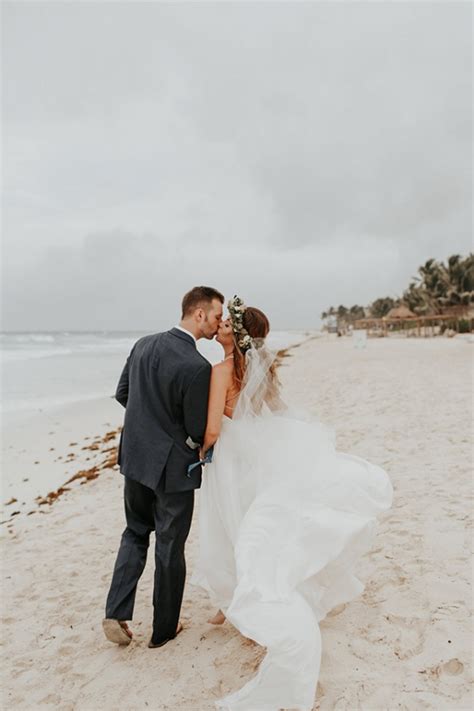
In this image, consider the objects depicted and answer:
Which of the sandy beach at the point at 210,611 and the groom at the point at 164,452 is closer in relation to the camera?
the sandy beach at the point at 210,611

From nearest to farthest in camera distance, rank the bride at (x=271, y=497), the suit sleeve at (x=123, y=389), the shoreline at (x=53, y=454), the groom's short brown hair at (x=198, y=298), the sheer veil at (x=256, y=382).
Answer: the bride at (x=271, y=497), the sheer veil at (x=256, y=382), the groom's short brown hair at (x=198, y=298), the suit sleeve at (x=123, y=389), the shoreline at (x=53, y=454)

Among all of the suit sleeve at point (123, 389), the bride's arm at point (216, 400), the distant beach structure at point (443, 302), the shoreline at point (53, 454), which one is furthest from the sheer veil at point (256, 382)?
the distant beach structure at point (443, 302)

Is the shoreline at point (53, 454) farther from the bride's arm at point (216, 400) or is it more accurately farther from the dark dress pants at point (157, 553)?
the bride's arm at point (216, 400)

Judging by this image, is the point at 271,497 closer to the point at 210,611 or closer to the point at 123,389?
the point at 123,389

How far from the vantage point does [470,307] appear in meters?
42.3

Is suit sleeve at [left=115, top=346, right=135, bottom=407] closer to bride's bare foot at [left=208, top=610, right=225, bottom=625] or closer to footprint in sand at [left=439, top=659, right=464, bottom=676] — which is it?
bride's bare foot at [left=208, top=610, right=225, bottom=625]

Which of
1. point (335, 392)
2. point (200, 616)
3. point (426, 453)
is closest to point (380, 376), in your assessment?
point (335, 392)

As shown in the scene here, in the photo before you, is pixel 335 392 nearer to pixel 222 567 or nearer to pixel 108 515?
pixel 108 515

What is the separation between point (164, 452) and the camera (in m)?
2.87

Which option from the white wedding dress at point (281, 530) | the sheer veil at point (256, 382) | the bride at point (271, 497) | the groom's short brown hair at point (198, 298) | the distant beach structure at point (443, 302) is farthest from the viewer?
the distant beach structure at point (443, 302)

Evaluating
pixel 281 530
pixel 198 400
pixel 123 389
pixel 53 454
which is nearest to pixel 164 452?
pixel 198 400

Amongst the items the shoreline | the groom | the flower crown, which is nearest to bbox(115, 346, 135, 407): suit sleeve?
the groom

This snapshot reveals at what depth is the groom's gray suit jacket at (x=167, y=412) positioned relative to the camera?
281 centimetres

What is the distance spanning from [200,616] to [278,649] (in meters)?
1.44
